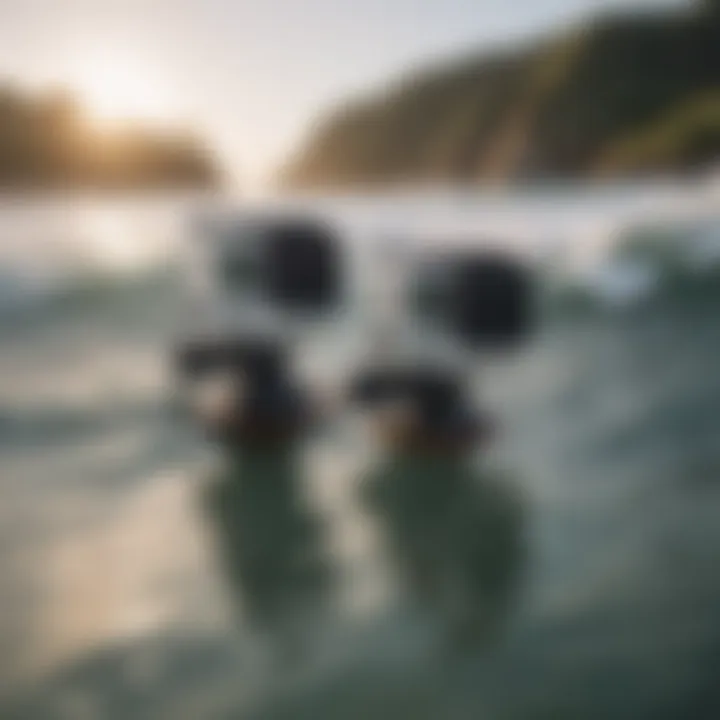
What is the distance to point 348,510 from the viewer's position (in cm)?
148

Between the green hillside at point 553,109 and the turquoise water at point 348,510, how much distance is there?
68 millimetres

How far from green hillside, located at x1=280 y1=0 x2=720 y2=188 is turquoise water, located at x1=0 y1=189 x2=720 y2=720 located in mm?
68

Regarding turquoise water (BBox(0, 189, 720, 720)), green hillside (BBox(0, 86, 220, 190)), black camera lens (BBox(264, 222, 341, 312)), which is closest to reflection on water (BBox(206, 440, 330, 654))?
turquoise water (BBox(0, 189, 720, 720))

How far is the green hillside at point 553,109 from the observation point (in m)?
1.53

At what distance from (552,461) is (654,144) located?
53cm

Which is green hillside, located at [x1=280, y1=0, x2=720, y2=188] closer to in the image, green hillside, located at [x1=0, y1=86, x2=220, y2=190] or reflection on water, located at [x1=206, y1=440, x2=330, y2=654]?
green hillside, located at [x1=0, y1=86, x2=220, y2=190]

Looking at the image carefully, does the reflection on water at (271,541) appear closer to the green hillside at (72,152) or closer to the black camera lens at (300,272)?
the black camera lens at (300,272)

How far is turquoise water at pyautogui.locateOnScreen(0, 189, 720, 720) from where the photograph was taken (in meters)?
1.35

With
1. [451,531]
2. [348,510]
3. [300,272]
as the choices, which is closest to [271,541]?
[348,510]

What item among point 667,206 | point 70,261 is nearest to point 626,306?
point 667,206

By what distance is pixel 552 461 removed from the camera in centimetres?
151

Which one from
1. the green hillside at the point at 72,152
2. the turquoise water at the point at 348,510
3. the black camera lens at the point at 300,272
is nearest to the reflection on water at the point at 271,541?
the turquoise water at the point at 348,510

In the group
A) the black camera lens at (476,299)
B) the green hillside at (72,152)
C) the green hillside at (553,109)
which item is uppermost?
the green hillside at (72,152)

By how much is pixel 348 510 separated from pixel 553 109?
706 millimetres
